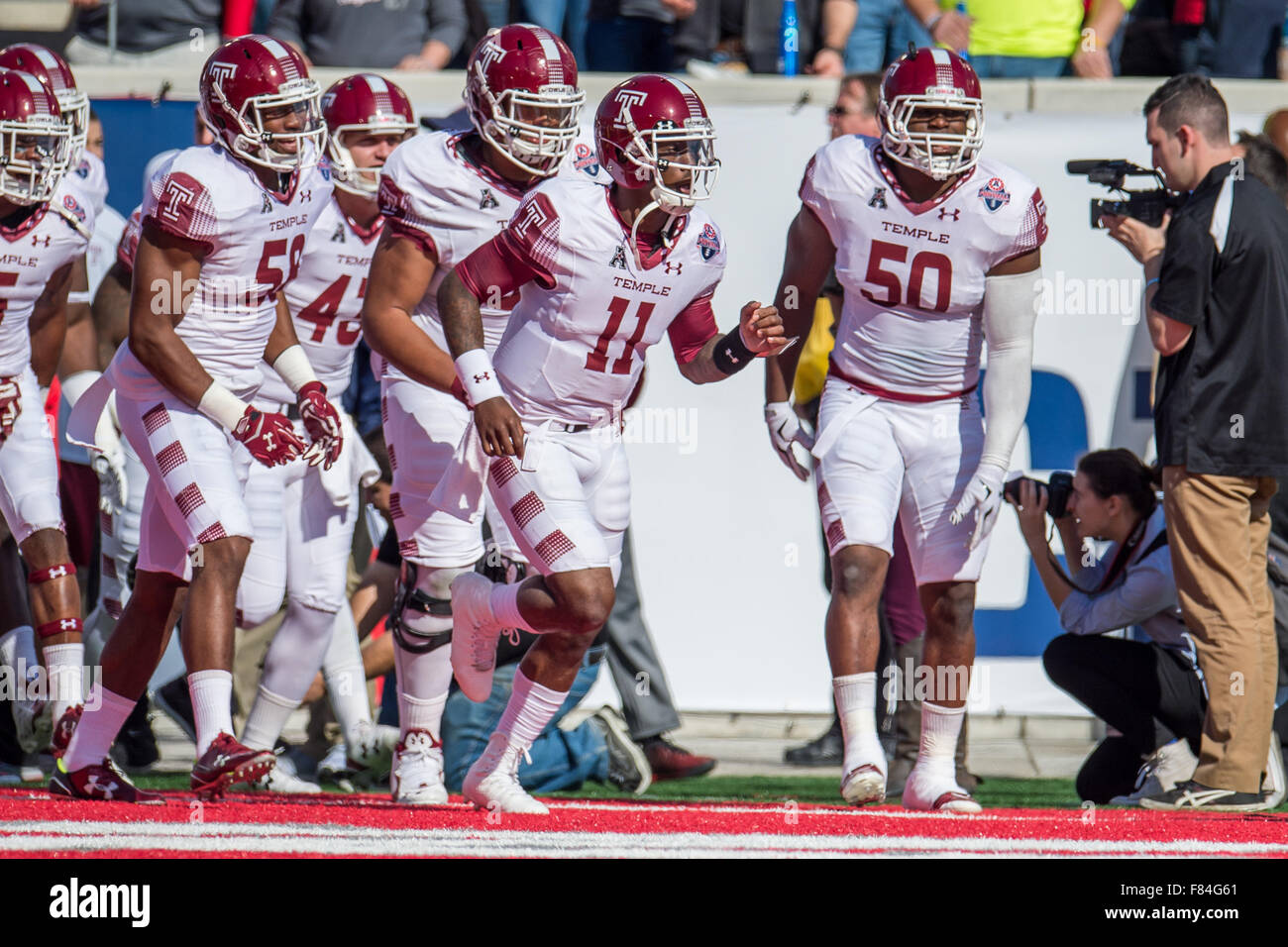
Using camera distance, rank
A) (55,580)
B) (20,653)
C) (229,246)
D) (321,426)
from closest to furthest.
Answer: (229,246) < (321,426) < (55,580) < (20,653)

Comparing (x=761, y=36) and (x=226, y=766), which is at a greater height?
(x=761, y=36)

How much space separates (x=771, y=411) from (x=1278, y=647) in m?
1.89

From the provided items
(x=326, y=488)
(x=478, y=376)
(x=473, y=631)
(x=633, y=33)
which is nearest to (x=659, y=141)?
(x=478, y=376)

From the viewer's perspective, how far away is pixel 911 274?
524 centimetres

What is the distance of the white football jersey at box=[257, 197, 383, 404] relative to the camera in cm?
589

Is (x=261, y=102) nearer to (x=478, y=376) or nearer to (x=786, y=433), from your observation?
(x=478, y=376)

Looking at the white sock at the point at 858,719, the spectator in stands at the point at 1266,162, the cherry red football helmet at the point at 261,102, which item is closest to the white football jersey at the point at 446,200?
the cherry red football helmet at the point at 261,102

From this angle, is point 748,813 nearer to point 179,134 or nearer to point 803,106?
point 803,106

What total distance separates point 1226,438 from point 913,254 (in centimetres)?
111

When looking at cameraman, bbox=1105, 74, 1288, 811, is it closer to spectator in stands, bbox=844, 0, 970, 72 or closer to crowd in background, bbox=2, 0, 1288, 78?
crowd in background, bbox=2, 0, 1288, 78

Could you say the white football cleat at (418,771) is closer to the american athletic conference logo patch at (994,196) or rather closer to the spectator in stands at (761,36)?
the american athletic conference logo patch at (994,196)

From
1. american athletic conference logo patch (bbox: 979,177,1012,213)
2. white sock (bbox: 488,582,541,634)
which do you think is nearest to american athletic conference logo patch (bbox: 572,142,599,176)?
american athletic conference logo patch (bbox: 979,177,1012,213)
